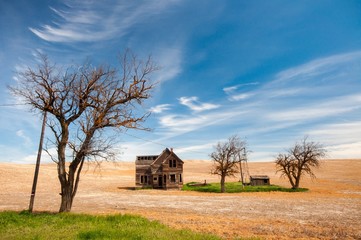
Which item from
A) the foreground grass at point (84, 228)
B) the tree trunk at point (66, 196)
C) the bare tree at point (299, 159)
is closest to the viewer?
the foreground grass at point (84, 228)

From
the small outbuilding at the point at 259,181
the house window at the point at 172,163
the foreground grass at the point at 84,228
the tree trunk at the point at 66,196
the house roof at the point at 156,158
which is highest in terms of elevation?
the house roof at the point at 156,158

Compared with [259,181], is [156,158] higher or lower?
higher

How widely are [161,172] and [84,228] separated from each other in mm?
36536

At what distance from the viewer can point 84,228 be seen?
12.4 metres

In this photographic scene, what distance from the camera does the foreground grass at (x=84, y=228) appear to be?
1101cm

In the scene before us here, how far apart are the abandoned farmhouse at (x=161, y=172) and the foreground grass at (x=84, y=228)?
1291 inches

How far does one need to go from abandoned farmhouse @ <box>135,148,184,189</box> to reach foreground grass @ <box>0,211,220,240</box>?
32781 millimetres

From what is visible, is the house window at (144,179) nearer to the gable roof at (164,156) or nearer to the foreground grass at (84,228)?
the gable roof at (164,156)

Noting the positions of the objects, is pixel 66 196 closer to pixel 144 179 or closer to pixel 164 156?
pixel 164 156

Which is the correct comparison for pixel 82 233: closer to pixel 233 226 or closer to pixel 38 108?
pixel 233 226

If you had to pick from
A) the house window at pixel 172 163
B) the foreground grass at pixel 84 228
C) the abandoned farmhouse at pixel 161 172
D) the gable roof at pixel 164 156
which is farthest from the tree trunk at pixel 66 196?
the house window at pixel 172 163

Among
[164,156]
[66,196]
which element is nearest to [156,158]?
[164,156]

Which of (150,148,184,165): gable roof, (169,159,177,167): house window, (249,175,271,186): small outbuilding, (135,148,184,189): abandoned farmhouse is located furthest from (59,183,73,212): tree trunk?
(249,175,271,186): small outbuilding

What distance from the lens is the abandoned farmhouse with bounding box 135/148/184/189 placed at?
48.2 meters
